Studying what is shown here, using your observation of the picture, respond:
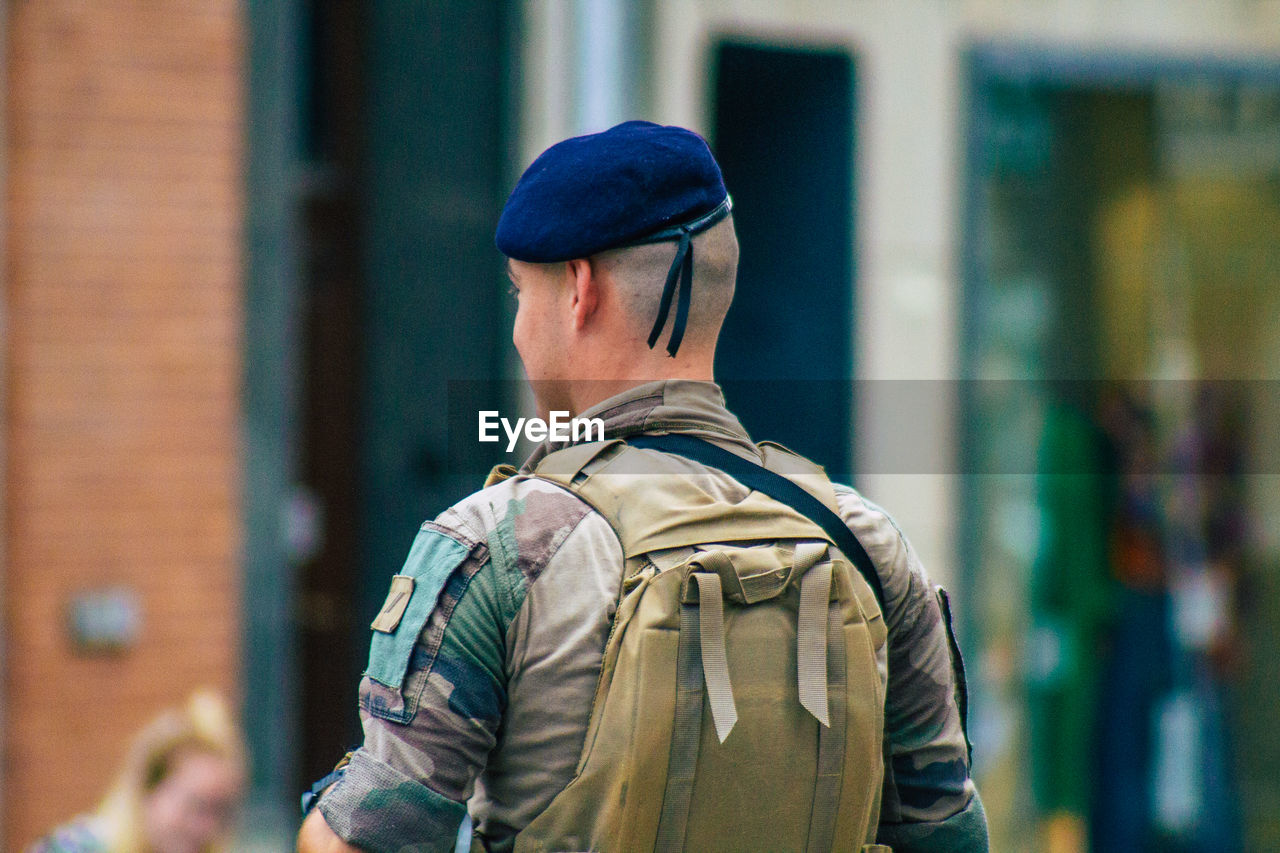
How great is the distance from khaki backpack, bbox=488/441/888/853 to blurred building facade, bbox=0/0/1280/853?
3.37m

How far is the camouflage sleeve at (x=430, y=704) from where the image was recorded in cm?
151

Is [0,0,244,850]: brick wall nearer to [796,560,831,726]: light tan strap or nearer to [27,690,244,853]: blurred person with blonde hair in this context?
A: [27,690,244,853]: blurred person with blonde hair

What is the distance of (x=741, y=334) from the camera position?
6.19 m

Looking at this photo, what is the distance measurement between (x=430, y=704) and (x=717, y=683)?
1.03 feet

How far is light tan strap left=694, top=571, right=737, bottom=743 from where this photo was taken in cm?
158

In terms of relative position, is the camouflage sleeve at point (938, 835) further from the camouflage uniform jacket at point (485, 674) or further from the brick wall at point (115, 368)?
the brick wall at point (115, 368)

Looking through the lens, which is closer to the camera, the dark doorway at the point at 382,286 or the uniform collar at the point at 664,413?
the uniform collar at the point at 664,413

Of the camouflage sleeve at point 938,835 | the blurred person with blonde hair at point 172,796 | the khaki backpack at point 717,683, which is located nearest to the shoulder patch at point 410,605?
the khaki backpack at point 717,683

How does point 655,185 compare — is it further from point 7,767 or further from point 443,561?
point 7,767

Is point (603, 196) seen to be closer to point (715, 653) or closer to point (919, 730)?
point (715, 653)

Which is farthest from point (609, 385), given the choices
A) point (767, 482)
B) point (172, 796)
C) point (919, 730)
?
point (172, 796)

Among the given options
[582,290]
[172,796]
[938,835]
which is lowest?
[172,796]

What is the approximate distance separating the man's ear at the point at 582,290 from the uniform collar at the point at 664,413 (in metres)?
0.11

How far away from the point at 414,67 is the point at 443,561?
4.41 m
